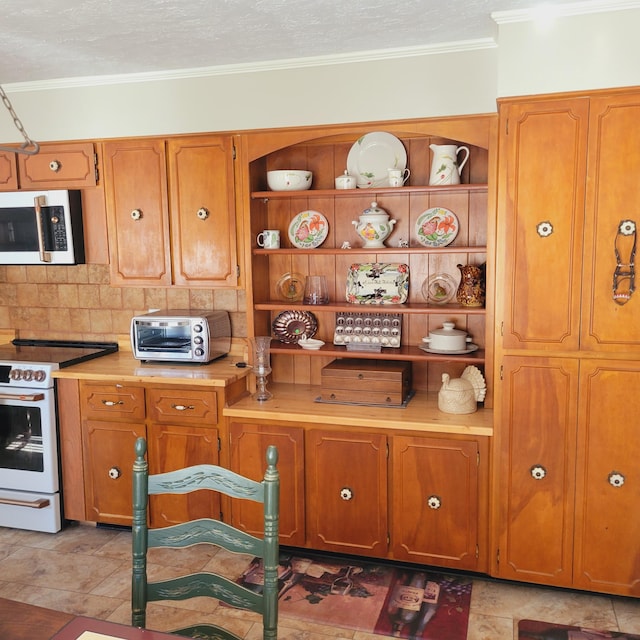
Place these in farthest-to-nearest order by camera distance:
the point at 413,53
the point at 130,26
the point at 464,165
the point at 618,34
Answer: the point at 464,165, the point at 413,53, the point at 130,26, the point at 618,34

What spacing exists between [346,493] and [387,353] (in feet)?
2.29

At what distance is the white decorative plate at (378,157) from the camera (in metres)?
3.07

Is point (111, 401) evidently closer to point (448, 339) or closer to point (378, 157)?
point (448, 339)

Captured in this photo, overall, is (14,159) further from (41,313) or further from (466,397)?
(466,397)

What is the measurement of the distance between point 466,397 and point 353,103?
1443 millimetres

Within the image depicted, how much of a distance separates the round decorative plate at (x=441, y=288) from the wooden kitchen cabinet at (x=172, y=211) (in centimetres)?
101

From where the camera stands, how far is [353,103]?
288cm

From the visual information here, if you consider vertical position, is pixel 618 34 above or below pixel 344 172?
above

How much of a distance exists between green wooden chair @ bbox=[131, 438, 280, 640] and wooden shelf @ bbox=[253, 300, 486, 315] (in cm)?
152

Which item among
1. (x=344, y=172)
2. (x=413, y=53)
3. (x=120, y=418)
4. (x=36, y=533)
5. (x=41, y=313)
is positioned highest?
(x=413, y=53)

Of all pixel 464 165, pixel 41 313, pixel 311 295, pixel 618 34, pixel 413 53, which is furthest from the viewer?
pixel 41 313

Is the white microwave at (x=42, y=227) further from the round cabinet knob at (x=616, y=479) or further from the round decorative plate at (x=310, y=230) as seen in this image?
the round cabinet knob at (x=616, y=479)

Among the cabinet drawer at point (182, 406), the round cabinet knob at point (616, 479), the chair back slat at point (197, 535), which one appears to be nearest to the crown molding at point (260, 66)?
→ the cabinet drawer at point (182, 406)

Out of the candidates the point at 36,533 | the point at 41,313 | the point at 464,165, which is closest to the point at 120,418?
the point at 36,533
